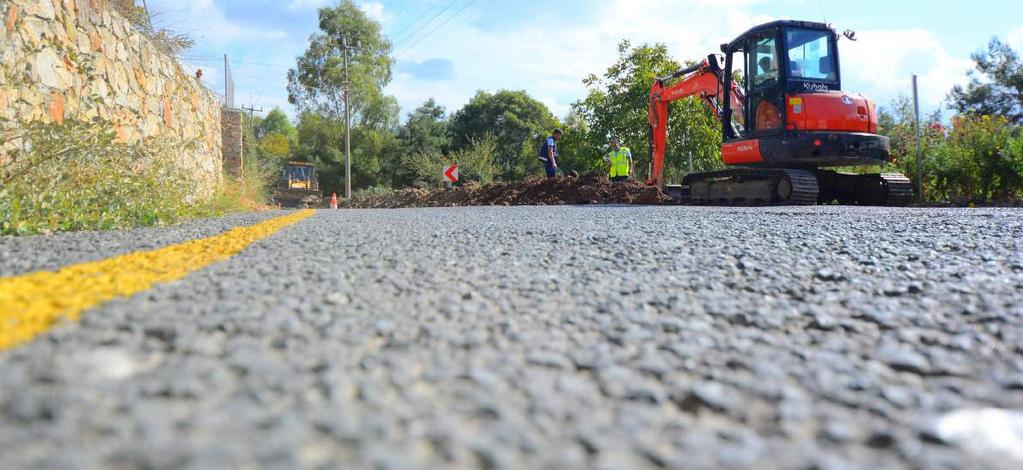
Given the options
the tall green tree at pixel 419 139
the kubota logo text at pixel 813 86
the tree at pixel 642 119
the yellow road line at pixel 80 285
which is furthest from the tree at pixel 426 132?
the yellow road line at pixel 80 285

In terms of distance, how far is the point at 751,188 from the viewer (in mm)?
11266

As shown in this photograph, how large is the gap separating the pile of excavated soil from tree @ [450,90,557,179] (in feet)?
84.3

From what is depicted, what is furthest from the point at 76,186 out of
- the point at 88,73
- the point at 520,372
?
the point at 520,372

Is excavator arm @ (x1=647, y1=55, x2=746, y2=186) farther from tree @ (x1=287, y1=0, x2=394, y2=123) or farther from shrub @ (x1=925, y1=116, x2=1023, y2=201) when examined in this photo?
tree @ (x1=287, y1=0, x2=394, y2=123)

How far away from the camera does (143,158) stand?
6.73m

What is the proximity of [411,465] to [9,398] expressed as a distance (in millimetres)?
698

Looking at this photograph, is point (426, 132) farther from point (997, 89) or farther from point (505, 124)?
point (997, 89)

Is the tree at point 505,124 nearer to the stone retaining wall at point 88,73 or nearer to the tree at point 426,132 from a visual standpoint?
the tree at point 426,132

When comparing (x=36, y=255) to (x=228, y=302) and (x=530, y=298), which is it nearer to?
(x=228, y=302)

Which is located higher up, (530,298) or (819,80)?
(819,80)

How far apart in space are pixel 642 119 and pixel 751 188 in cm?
1376

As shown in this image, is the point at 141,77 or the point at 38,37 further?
the point at 141,77

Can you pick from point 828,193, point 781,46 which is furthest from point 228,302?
point 828,193

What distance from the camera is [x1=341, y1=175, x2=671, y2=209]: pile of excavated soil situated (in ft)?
44.6
